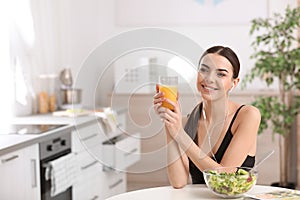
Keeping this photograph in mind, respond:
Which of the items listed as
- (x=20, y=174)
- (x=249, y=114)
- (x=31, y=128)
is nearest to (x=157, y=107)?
(x=249, y=114)

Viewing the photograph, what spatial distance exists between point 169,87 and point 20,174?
57.6 inches

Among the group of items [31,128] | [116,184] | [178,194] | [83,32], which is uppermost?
[83,32]

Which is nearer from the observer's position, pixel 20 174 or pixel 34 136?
pixel 20 174

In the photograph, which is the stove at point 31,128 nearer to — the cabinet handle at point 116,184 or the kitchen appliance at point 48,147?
the kitchen appliance at point 48,147

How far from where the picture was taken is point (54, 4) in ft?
15.3

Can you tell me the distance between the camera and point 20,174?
10.3ft

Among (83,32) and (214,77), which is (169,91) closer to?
(214,77)

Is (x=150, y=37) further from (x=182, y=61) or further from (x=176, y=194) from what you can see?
(x=176, y=194)

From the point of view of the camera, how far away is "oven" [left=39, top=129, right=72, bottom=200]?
333 centimetres

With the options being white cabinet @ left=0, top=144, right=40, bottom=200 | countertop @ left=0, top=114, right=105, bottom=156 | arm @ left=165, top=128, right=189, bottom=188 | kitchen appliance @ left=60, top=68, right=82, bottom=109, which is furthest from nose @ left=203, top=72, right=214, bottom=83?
kitchen appliance @ left=60, top=68, right=82, bottom=109

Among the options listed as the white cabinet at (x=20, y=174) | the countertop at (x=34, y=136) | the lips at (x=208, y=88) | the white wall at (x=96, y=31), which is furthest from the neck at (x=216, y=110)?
the white wall at (x=96, y=31)

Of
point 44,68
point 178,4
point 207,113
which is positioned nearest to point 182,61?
point 207,113

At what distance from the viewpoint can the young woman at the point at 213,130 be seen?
2.12m

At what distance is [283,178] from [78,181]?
5.92ft
